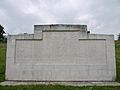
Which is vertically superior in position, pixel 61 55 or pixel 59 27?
pixel 59 27

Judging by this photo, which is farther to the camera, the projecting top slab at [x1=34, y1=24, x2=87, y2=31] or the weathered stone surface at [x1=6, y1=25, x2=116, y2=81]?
the projecting top slab at [x1=34, y1=24, x2=87, y2=31]

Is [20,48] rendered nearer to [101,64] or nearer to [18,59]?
[18,59]

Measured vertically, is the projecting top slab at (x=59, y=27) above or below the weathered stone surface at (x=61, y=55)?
above

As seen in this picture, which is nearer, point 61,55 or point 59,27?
point 61,55

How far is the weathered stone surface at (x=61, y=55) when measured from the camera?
970 centimetres

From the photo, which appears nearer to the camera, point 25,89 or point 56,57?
point 25,89

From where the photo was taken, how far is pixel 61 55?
9.80 metres

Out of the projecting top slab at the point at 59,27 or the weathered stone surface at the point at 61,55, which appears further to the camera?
the projecting top slab at the point at 59,27

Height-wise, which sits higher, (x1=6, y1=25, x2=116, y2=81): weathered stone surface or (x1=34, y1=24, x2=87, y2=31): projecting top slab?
(x1=34, y1=24, x2=87, y2=31): projecting top slab

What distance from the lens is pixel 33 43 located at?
390 inches

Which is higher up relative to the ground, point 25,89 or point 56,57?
point 56,57

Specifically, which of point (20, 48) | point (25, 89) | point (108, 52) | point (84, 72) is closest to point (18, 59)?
point (20, 48)

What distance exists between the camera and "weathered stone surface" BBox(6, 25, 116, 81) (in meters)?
9.70

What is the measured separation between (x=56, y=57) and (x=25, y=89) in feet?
9.90
